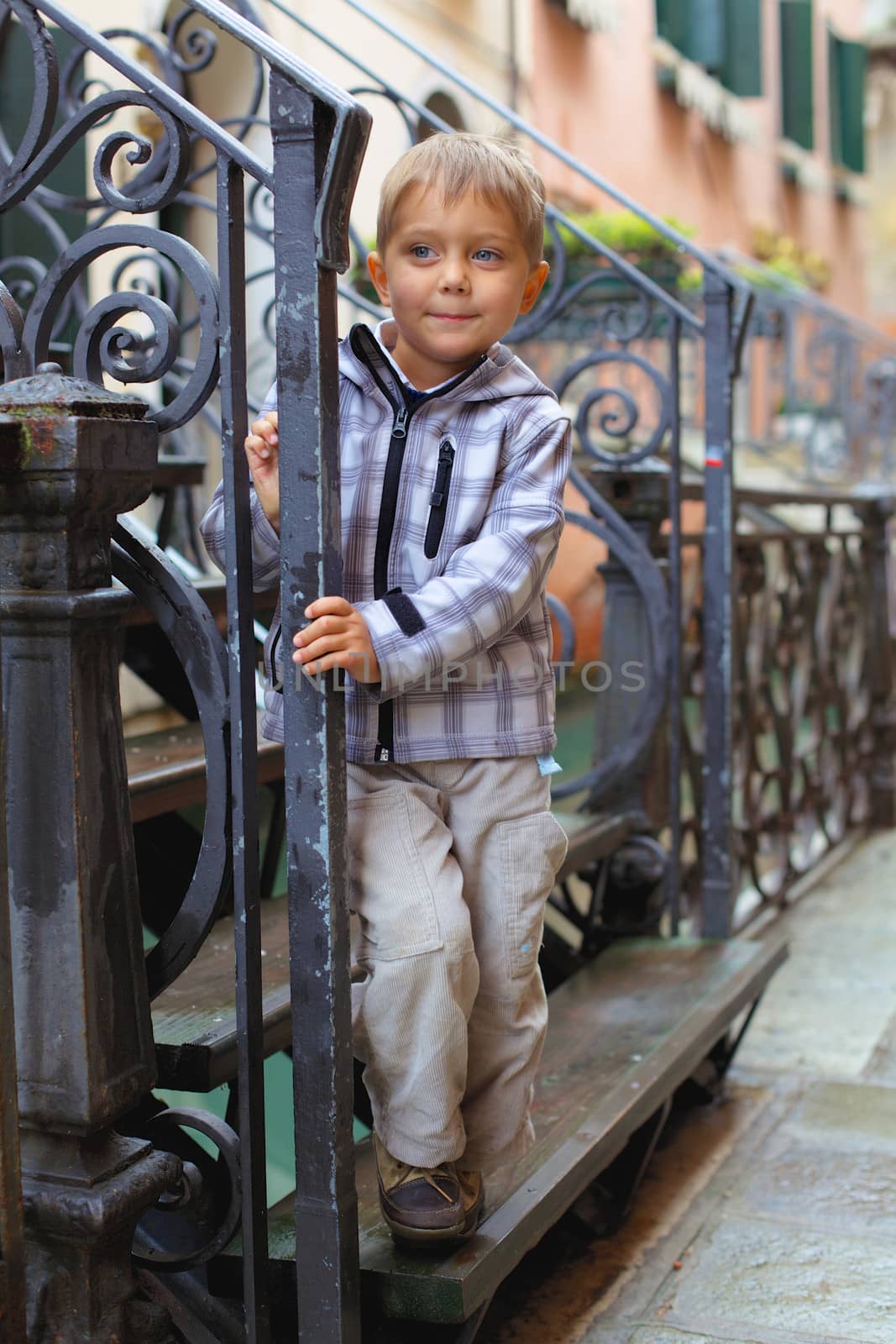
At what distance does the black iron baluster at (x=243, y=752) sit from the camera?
171 centimetres

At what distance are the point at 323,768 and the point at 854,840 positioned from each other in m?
4.38

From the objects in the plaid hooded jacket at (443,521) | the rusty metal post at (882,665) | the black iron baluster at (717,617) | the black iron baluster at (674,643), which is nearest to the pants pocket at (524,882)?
the plaid hooded jacket at (443,521)

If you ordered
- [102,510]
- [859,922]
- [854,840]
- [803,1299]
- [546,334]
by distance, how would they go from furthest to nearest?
[546,334] → [854,840] → [859,922] → [803,1299] → [102,510]

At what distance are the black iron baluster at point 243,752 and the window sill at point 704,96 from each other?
12735mm

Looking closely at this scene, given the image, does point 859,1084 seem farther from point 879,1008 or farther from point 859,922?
point 859,922

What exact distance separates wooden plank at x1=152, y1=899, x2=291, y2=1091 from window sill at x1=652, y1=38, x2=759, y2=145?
1259 cm

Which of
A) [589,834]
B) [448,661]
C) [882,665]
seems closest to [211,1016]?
[448,661]

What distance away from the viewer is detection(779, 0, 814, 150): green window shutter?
16953 millimetres

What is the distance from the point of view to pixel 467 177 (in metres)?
1.82

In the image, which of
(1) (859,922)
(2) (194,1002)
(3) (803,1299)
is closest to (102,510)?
(2) (194,1002)

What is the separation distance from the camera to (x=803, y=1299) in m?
2.30

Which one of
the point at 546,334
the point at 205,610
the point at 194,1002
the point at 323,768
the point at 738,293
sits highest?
the point at 546,334

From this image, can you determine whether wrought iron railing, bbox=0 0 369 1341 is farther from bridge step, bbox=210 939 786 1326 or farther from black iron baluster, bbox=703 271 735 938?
black iron baluster, bbox=703 271 735 938

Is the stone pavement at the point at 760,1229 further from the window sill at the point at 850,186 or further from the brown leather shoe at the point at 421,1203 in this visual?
the window sill at the point at 850,186
